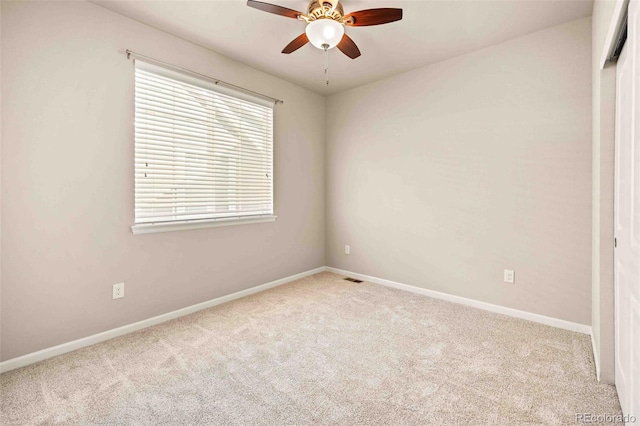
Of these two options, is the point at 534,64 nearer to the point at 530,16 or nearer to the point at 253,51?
the point at 530,16

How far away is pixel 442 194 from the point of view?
3273 mm

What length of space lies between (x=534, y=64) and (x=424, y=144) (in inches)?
46.3

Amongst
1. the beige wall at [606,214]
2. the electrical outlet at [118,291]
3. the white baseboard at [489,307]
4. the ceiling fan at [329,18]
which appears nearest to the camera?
the beige wall at [606,214]

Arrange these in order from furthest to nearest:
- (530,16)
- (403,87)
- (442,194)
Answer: (403,87), (442,194), (530,16)

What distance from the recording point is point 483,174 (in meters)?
2.97

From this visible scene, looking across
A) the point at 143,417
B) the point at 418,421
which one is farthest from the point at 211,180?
the point at 418,421

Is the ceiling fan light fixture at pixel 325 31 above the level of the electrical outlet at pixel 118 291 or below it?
above

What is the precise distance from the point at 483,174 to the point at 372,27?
1.76 metres

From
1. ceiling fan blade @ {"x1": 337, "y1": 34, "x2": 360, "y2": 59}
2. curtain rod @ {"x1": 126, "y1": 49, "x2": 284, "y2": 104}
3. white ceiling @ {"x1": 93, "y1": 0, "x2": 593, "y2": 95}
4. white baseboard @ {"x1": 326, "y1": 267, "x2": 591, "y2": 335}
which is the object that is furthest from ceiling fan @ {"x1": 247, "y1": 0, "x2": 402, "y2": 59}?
white baseboard @ {"x1": 326, "y1": 267, "x2": 591, "y2": 335}

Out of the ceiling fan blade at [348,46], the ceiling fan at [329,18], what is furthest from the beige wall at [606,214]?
the ceiling fan blade at [348,46]

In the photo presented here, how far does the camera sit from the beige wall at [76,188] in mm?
1972

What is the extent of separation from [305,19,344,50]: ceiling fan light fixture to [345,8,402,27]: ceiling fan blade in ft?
0.36

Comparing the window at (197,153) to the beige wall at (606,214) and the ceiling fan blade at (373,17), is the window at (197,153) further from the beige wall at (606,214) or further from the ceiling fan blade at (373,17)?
the beige wall at (606,214)

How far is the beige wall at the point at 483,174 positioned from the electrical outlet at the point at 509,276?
0.05 m
